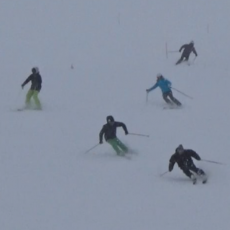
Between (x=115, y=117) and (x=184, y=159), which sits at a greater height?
(x=184, y=159)

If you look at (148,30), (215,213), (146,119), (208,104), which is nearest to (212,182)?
(215,213)

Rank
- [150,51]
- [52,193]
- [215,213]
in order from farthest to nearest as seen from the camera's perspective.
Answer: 1. [150,51]
2. [52,193]
3. [215,213]

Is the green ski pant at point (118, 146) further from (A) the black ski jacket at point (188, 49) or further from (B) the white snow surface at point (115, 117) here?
(A) the black ski jacket at point (188, 49)

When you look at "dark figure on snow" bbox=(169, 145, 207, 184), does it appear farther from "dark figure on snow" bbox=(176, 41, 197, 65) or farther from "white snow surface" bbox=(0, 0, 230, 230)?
"dark figure on snow" bbox=(176, 41, 197, 65)

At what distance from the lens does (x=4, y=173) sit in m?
16.3

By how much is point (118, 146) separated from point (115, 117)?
5.13 metres

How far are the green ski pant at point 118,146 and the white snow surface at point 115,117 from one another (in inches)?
14.3

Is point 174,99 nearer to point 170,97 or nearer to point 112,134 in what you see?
point 170,97

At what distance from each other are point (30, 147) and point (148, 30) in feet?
76.8

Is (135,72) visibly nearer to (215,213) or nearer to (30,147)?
(30,147)

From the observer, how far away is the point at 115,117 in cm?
2314

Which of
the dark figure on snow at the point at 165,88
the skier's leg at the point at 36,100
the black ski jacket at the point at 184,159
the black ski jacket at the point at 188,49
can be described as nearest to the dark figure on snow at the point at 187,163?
the black ski jacket at the point at 184,159

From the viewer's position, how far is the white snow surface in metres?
14.0

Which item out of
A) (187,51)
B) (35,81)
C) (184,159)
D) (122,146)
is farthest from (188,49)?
(184,159)
